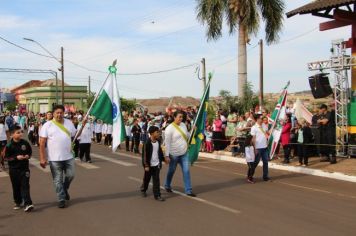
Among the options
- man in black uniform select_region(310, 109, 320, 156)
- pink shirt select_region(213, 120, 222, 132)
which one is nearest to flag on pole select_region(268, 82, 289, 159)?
man in black uniform select_region(310, 109, 320, 156)

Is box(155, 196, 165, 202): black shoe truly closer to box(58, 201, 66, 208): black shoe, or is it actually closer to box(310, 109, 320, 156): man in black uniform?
box(58, 201, 66, 208): black shoe

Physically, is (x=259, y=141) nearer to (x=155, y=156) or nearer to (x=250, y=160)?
(x=250, y=160)

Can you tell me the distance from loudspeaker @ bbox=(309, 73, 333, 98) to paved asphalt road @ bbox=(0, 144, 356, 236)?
4473mm

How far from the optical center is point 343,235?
6785mm

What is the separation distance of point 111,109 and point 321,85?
28.2ft

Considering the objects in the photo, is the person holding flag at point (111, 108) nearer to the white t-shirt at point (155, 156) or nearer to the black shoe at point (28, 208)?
the white t-shirt at point (155, 156)

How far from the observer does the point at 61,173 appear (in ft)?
28.3

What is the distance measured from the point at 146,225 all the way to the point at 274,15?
21.8 meters

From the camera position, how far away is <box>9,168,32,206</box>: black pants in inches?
328

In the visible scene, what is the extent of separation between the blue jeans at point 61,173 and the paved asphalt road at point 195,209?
0.32m

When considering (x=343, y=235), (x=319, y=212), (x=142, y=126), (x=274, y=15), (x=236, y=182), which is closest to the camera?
(x=343, y=235)

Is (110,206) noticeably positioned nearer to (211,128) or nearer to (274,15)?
(211,128)

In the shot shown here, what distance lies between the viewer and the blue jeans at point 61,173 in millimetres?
8555

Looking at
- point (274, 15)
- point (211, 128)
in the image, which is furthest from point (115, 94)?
point (274, 15)
